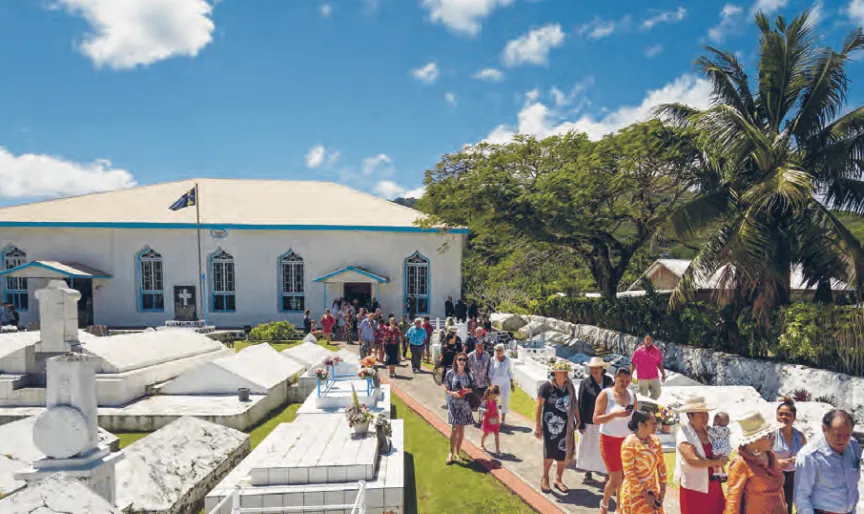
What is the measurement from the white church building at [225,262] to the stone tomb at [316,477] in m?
14.9

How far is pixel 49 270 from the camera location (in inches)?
780

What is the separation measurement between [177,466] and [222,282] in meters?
17.2

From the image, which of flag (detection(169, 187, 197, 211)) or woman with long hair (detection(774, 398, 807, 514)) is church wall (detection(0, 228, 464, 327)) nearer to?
flag (detection(169, 187, 197, 211))

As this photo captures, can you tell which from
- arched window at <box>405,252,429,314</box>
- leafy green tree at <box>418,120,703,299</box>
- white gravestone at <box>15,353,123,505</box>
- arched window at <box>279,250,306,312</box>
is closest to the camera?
white gravestone at <box>15,353,123,505</box>

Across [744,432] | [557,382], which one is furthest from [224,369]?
[744,432]

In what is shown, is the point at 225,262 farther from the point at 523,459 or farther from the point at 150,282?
→ the point at 523,459

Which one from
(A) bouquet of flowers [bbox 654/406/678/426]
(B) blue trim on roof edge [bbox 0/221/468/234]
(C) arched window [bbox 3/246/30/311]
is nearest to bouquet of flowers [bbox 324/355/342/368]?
(A) bouquet of flowers [bbox 654/406/678/426]

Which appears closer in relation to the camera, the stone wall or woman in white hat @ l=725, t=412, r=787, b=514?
woman in white hat @ l=725, t=412, r=787, b=514

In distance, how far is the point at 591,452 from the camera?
19.7 ft

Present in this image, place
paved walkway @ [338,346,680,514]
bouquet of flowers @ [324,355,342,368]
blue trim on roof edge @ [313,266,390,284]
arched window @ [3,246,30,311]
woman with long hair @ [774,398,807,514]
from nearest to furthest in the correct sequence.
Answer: woman with long hair @ [774,398,807,514], paved walkway @ [338,346,680,514], bouquet of flowers @ [324,355,342,368], blue trim on roof edge @ [313,266,390,284], arched window @ [3,246,30,311]

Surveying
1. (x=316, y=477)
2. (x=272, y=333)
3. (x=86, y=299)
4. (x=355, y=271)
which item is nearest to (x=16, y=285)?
(x=86, y=299)

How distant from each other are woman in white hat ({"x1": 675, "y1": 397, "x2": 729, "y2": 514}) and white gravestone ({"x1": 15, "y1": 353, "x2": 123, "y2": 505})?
508 cm

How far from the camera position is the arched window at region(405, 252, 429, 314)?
22172mm

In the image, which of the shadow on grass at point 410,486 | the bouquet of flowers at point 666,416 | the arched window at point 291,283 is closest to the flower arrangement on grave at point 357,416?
the shadow on grass at point 410,486
